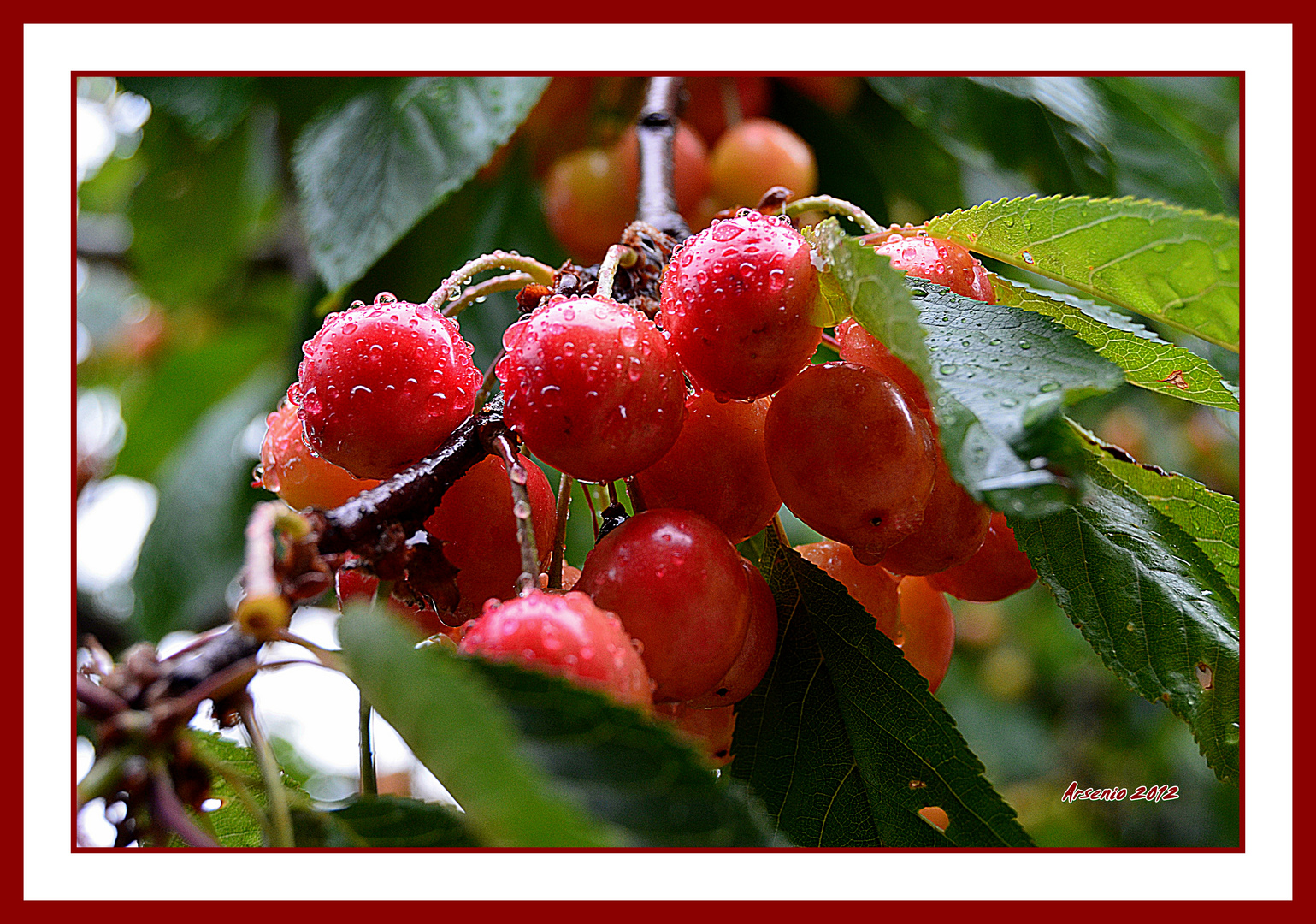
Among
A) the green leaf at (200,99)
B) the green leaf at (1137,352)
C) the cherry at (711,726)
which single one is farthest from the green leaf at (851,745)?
the green leaf at (200,99)

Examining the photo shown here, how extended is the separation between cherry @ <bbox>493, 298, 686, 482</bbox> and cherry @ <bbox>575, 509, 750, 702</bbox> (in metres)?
0.05

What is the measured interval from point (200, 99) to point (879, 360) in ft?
3.78

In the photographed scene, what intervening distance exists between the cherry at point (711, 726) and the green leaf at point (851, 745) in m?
0.02

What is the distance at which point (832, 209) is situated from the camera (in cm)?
74

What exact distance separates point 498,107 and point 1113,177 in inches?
32.1

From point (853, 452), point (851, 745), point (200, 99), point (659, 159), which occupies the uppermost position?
point (200, 99)

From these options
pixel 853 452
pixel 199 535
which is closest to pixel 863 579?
pixel 853 452

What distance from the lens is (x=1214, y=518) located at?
740 mm

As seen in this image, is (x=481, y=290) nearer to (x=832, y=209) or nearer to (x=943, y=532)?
(x=832, y=209)

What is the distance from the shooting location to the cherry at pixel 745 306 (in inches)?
23.4

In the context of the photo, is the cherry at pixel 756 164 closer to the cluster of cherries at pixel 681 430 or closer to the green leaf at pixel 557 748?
the cluster of cherries at pixel 681 430

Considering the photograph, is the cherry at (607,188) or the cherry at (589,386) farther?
the cherry at (607,188)

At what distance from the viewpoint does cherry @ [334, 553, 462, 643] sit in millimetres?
654
